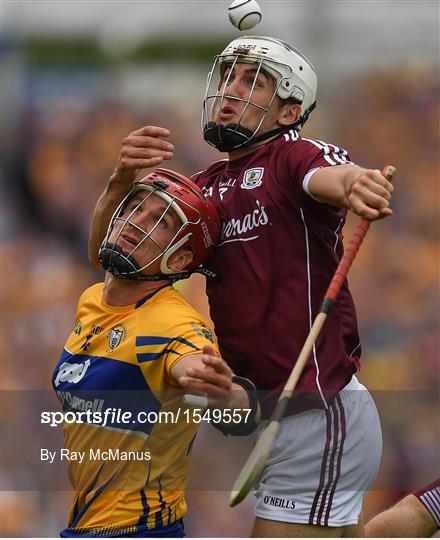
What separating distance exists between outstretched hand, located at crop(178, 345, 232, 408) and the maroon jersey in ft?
1.44

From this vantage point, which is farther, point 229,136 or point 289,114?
point 289,114

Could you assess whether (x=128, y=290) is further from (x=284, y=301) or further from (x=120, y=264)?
(x=284, y=301)

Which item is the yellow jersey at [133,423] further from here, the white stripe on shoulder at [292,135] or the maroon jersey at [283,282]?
the white stripe on shoulder at [292,135]

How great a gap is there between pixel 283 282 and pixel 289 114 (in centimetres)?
61

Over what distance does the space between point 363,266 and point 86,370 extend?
530 centimetres

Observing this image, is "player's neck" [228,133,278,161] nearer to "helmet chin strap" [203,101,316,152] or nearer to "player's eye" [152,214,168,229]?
"helmet chin strap" [203,101,316,152]

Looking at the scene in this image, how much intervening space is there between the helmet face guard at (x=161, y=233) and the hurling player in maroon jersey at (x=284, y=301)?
8cm

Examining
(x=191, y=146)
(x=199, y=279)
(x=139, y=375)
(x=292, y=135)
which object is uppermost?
(x=292, y=135)

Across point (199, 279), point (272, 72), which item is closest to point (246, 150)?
point (272, 72)

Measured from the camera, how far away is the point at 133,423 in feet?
10.7

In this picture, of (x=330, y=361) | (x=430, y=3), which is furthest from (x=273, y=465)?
(x=430, y=3)

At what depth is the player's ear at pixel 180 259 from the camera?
134 inches

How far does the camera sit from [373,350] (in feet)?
25.9

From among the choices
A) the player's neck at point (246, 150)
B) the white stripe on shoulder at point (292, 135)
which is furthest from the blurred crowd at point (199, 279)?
the white stripe on shoulder at point (292, 135)
